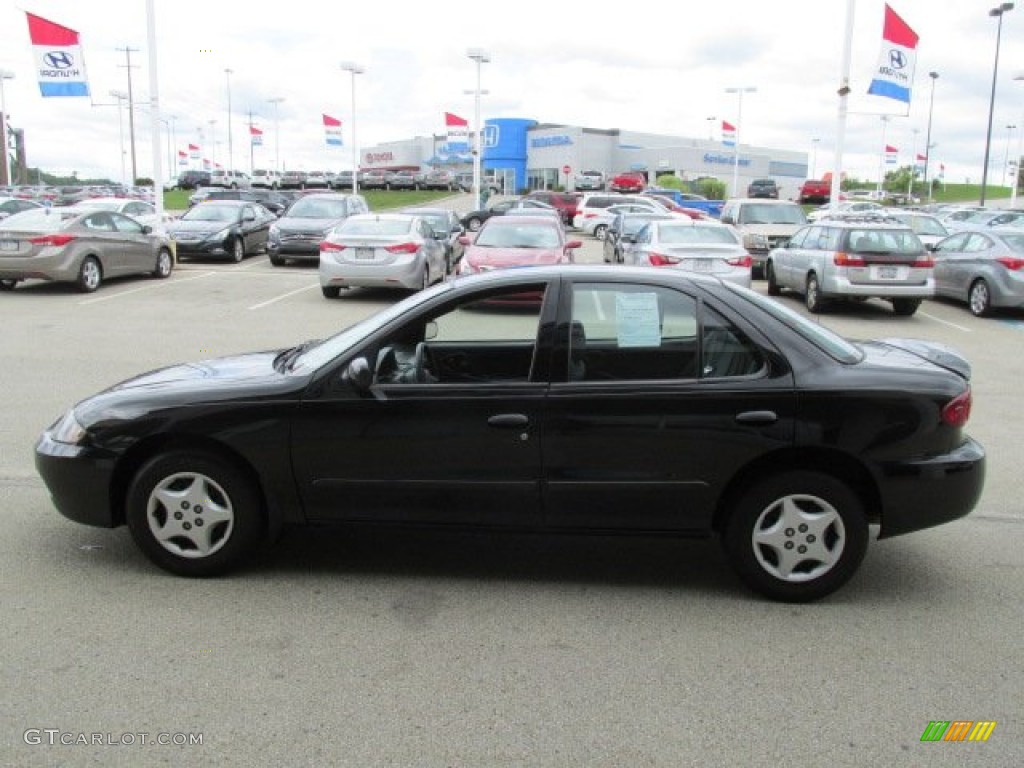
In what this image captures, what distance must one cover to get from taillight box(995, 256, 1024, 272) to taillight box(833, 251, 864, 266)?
9.11 feet

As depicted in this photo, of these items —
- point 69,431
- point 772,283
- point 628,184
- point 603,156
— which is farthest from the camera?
point 603,156

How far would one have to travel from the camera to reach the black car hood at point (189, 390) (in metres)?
4.39

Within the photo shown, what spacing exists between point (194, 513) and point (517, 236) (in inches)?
448

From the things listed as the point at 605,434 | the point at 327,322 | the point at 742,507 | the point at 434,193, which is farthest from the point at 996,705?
the point at 434,193

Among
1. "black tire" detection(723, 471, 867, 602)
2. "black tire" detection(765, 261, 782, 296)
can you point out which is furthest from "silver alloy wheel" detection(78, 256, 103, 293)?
"black tire" detection(723, 471, 867, 602)

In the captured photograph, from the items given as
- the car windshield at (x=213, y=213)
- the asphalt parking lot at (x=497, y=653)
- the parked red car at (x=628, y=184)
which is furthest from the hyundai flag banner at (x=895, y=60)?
the parked red car at (x=628, y=184)

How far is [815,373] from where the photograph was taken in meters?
4.27

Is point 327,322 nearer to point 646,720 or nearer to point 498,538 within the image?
point 498,538

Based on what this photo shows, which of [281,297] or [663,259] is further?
[281,297]

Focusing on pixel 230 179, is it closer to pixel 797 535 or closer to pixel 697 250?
pixel 697 250

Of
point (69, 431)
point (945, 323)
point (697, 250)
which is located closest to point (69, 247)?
point (697, 250)

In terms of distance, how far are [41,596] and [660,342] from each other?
3156mm

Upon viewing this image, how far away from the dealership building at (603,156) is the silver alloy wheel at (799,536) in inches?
2893

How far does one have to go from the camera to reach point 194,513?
4.43 metres
